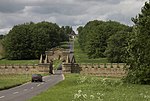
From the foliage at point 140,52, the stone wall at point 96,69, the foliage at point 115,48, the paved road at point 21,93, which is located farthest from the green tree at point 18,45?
the paved road at point 21,93

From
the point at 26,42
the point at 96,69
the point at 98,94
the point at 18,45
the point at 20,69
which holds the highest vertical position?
the point at 26,42

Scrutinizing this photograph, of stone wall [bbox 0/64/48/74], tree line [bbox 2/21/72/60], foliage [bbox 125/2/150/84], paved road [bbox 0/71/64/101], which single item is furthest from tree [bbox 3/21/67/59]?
paved road [bbox 0/71/64/101]

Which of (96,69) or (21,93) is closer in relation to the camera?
(21,93)

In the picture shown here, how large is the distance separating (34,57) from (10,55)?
8.92 metres

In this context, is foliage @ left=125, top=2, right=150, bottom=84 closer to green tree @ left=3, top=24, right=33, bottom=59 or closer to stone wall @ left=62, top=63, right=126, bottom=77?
stone wall @ left=62, top=63, right=126, bottom=77

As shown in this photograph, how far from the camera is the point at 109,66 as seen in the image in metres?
107

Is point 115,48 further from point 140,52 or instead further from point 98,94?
point 98,94

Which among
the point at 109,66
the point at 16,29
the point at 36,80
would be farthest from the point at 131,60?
the point at 16,29

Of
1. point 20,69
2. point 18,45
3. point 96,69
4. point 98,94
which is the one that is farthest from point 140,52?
point 18,45

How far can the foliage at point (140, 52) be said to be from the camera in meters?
43.9

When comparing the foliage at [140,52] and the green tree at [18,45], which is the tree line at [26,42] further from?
the foliage at [140,52]

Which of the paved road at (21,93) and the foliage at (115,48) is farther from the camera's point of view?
the foliage at (115,48)

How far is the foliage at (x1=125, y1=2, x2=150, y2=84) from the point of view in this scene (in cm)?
4394

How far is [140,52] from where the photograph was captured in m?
46.7
